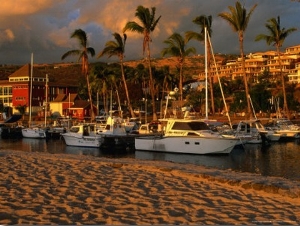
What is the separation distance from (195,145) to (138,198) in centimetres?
2340

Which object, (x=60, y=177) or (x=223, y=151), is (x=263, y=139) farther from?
(x=60, y=177)

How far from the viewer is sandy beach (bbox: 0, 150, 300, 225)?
30.1 feet

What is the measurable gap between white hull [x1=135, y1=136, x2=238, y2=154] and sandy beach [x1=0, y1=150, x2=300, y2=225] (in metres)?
17.3

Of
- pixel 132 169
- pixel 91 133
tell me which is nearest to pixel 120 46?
pixel 91 133

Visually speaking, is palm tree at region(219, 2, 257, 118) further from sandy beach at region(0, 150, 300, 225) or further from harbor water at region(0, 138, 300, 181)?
sandy beach at region(0, 150, 300, 225)

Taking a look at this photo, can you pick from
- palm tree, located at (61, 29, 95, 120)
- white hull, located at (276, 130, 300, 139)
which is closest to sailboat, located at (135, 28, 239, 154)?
white hull, located at (276, 130, 300, 139)

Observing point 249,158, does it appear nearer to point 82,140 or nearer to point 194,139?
point 194,139

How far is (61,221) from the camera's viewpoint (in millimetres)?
8797

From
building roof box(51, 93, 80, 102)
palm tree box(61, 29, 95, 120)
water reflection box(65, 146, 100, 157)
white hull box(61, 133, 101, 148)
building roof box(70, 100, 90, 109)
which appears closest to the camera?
water reflection box(65, 146, 100, 157)

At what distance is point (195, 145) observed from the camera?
34500 millimetres

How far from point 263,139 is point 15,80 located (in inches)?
3243

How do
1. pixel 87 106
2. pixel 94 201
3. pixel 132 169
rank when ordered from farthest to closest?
pixel 87 106
pixel 132 169
pixel 94 201

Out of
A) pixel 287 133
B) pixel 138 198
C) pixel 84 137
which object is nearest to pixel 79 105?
pixel 84 137

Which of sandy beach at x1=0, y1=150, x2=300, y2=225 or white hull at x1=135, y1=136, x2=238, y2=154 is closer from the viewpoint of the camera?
sandy beach at x1=0, y1=150, x2=300, y2=225
